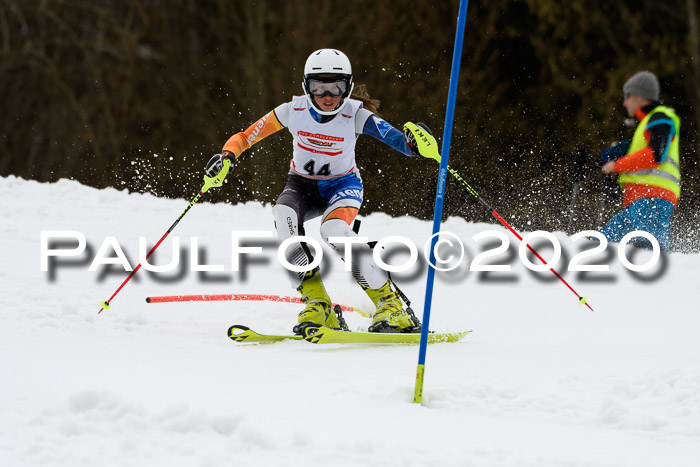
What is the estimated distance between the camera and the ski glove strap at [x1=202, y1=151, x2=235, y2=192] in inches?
201

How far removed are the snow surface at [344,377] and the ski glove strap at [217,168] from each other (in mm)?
909

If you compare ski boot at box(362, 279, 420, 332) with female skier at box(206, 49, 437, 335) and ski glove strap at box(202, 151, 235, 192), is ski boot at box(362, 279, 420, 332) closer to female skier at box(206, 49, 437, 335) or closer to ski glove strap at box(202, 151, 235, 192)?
female skier at box(206, 49, 437, 335)

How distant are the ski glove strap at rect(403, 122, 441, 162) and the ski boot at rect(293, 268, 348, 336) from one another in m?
0.98

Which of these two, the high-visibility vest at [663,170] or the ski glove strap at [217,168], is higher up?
the high-visibility vest at [663,170]

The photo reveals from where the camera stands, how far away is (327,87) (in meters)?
4.96

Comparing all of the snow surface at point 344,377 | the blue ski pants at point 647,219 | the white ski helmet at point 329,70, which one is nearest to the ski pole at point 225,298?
the snow surface at point 344,377

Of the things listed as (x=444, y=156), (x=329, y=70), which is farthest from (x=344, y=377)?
(x=329, y=70)

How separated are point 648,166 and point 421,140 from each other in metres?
3.24

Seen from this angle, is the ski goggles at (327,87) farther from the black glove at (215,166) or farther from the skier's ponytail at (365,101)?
the black glove at (215,166)

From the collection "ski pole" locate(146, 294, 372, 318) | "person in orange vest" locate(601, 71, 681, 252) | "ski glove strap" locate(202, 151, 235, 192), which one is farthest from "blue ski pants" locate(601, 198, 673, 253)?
"ski glove strap" locate(202, 151, 235, 192)

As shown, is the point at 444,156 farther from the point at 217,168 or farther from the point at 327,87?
the point at 217,168

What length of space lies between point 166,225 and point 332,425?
20.3 ft

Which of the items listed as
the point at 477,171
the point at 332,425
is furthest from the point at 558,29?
the point at 332,425

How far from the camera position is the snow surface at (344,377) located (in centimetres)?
270
